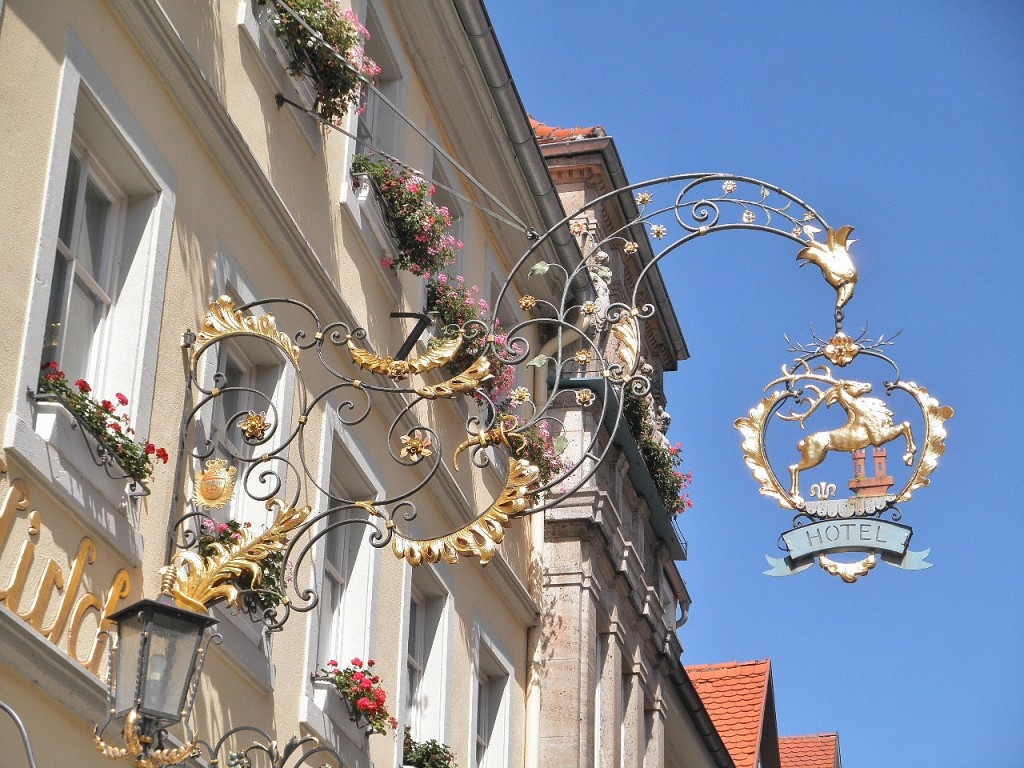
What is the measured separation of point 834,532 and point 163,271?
10.9 ft

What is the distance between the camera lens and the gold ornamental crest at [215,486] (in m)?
8.50

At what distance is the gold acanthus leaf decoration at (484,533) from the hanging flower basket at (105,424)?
1169mm

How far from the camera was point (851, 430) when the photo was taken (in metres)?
8.31

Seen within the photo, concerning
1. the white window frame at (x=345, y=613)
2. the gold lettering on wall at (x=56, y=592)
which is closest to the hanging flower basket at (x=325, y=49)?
the white window frame at (x=345, y=613)

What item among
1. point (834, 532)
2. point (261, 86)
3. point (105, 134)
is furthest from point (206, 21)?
point (834, 532)

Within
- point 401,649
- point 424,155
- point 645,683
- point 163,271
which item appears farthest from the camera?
point 645,683

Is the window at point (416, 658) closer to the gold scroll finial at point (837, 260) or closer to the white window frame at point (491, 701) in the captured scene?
the white window frame at point (491, 701)

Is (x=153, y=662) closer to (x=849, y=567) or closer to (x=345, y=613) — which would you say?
(x=849, y=567)

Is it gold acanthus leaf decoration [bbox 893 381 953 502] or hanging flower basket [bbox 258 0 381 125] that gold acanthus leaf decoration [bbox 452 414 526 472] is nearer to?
gold acanthus leaf decoration [bbox 893 381 953 502]

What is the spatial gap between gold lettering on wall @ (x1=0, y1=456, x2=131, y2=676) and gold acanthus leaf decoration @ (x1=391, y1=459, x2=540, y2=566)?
127cm

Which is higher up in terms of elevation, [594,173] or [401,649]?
[594,173]

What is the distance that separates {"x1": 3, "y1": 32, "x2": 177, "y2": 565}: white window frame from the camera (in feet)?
23.8

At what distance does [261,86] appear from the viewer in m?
10.4

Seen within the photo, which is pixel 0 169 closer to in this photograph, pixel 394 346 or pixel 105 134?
pixel 105 134
